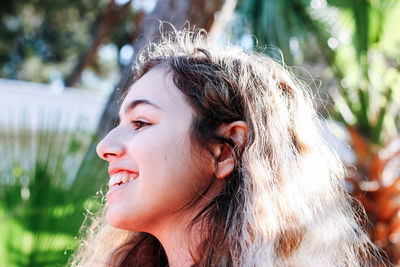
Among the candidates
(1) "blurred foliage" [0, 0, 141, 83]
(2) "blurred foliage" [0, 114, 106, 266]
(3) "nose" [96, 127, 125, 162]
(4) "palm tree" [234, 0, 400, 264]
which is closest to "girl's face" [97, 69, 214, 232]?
(3) "nose" [96, 127, 125, 162]

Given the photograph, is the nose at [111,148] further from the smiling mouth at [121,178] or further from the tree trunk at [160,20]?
the tree trunk at [160,20]

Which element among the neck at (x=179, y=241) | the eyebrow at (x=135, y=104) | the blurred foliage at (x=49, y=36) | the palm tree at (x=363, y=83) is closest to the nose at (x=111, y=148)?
the eyebrow at (x=135, y=104)

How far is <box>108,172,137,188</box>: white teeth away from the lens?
145 centimetres

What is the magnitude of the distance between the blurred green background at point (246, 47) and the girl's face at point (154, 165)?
607 mm

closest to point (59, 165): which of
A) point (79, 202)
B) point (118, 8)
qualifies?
point (79, 202)

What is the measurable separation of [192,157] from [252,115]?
241 millimetres

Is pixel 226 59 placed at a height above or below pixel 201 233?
above

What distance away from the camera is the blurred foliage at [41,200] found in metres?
1.93

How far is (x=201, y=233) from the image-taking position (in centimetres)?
144

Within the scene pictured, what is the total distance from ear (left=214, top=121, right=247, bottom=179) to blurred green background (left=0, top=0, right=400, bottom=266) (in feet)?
2.05

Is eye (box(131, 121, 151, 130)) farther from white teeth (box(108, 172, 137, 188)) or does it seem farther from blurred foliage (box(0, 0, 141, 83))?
blurred foliage (box(0, 0, 141, 83))

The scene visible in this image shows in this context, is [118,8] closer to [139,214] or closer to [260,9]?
[260,9]

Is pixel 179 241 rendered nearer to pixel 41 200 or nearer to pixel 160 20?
pixel 41 200

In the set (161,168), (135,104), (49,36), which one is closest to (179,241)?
(161,168)
